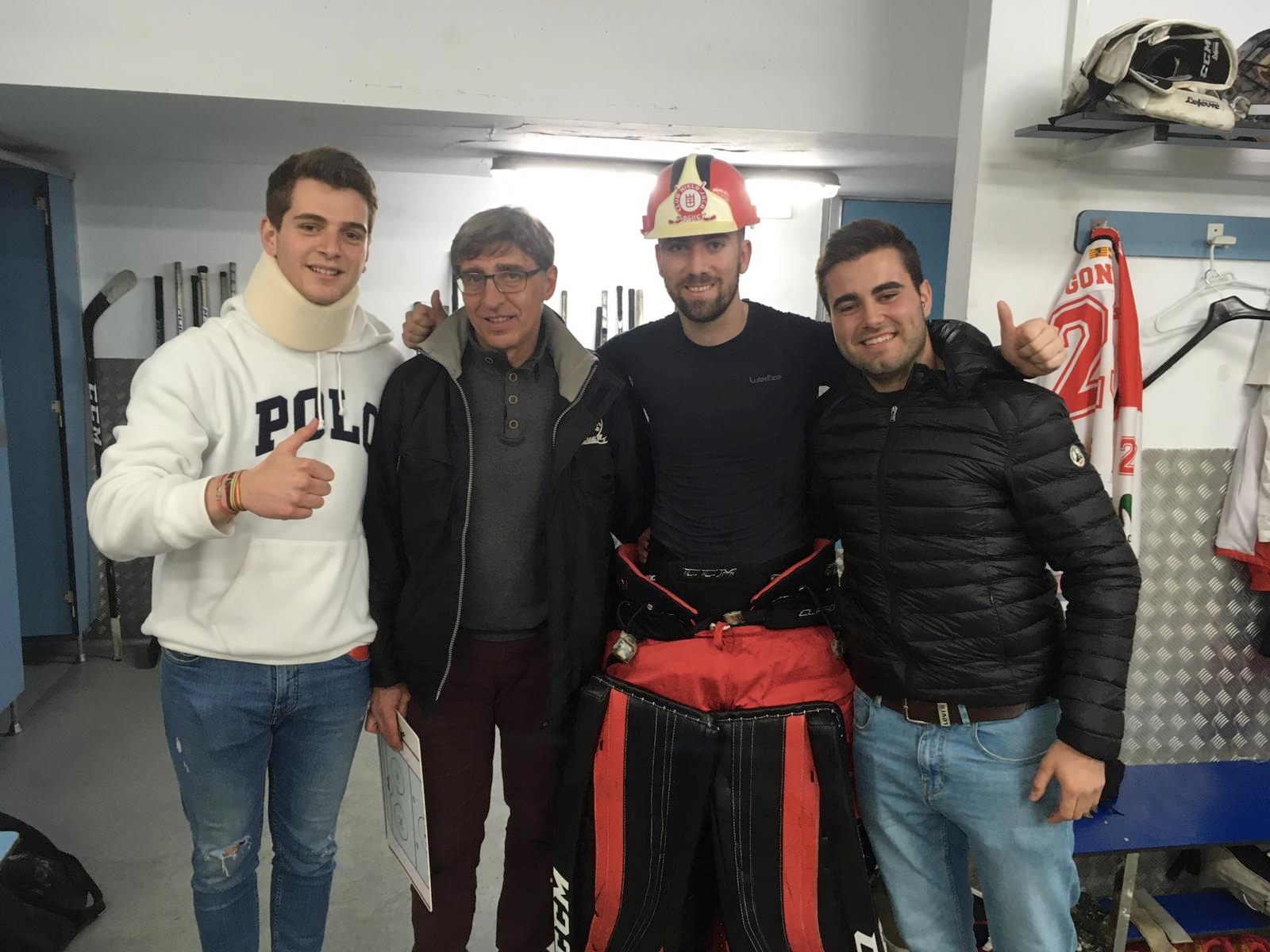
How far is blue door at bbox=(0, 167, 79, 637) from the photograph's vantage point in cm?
385

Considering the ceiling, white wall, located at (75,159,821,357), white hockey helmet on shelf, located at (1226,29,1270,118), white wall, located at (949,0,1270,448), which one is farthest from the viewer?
white wall, located at (75,159,821,357)

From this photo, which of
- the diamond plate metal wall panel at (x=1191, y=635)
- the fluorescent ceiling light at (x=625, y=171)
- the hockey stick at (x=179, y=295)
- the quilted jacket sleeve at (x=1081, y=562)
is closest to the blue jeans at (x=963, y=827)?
the quilted jacket sleeve at (x=1081, y=562)

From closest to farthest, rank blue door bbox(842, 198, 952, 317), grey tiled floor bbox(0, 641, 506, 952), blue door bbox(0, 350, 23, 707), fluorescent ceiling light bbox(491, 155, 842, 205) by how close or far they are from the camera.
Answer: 1. grey tiled floor bbox(0, 641, 506, 952)
2. blue door bbox(0, 350, 23, 707)
3. fluorescent ceiling light bbox(491, 155, 842, 205)
4. blue door bbox(842, 198, 952, 317)

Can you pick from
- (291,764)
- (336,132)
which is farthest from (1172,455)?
(336,132)

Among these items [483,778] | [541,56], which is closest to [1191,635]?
[483,778]

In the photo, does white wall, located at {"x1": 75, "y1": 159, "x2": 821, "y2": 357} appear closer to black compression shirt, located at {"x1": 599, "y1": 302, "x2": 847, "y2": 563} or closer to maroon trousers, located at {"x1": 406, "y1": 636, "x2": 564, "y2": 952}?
black compression shirt, located at {"x1": 599, "y1": 302, "x2": 847, "y2": 563}

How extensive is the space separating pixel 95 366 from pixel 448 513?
11.0 feet

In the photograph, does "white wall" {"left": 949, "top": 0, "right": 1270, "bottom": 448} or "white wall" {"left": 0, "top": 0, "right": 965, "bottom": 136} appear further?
"white wall" {"left": 0, "top": 0, "right": 965, "bottom": 136}

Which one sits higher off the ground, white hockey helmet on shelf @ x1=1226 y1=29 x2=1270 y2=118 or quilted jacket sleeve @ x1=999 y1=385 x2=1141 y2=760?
white hockey helmet on shelf @ x1=1226 y1=29 x2=1270 y2=118

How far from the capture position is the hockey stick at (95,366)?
4.08 meters

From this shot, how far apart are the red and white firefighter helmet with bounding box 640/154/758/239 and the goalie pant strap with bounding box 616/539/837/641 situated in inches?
26.6

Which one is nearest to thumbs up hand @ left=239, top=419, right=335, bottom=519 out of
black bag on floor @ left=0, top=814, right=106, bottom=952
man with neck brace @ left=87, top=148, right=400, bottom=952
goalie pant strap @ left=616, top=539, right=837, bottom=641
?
man with neck brace @ left=87, top=148, right=400, bottom=952

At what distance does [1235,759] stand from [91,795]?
3.55 m

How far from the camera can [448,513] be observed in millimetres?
1720
